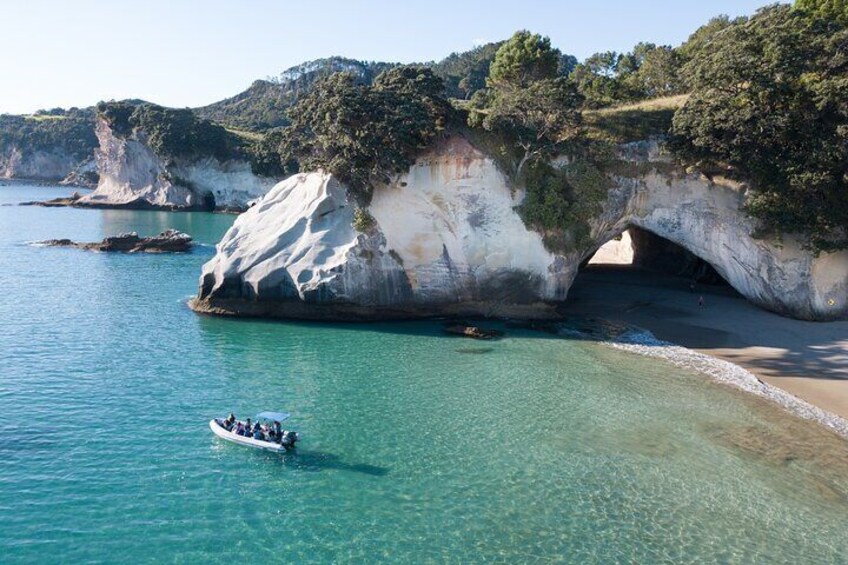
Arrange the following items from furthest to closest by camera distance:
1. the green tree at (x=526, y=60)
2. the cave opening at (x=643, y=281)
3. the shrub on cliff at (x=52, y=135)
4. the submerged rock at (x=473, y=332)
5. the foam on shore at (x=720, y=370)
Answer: the shrub on cliff at (x=52, y=135), the green tree at (x=526, y=60), the cave opening at (x=643, y=281), the submerged rock at (x=473, y=332), the foam on shore at (x=720, y=370)

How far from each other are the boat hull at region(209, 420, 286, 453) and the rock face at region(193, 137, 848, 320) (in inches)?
629

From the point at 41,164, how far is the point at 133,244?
140110 mm

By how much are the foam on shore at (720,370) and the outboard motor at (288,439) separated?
20014 millimetres

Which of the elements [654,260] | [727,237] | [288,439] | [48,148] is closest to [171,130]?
[654,260]

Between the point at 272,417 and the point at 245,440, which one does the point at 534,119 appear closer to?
the point at 272,417

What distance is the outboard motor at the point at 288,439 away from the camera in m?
20.4

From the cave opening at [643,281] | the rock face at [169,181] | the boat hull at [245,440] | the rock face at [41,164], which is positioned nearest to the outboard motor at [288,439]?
the boat hull at [245,440]

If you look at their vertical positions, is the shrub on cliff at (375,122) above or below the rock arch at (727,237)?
above

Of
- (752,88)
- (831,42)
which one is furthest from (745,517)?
(831,42)

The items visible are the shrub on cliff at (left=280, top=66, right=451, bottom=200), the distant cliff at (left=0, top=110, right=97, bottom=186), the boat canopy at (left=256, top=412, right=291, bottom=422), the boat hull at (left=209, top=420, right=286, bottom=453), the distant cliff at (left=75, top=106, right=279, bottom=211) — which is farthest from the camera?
the distant cliff at (left=0, top=110, right=97, bottom=186)

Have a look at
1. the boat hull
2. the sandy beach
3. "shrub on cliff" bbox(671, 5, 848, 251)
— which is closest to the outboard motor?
the boat hull

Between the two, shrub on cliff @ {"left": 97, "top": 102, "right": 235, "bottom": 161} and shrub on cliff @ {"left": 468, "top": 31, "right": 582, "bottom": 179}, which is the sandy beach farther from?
shrub on cliff @ {"left": 97, "top": 102, "right": 235, "bottom": 161}

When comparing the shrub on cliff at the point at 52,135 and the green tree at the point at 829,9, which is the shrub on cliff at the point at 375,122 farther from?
the shrub on cliff at the point at 52,135

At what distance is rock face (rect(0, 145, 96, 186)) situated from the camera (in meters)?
170
